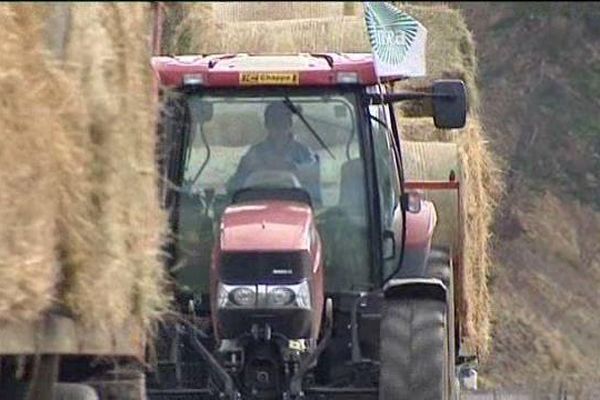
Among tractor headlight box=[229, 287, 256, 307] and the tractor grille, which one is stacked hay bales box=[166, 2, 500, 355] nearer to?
the tractor grille

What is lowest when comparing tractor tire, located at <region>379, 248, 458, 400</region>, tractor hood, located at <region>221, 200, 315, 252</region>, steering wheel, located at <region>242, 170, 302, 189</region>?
tractor tire, located at <region>379, 248, 458, 400</region>

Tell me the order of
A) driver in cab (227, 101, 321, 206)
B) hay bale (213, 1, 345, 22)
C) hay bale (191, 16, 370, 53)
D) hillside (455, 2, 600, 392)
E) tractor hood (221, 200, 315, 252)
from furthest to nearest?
hillside (455, 2, 600, 392), hay bale (213, 1, 345, 22), hay bale (191, 16, 370, 53), driver in cab (227, 101, 321, 206), tractor hood (221, 200, 315, 252)

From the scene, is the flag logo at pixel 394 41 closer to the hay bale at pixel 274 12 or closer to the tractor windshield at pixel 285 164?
the tractor windshield at pixel 285 164

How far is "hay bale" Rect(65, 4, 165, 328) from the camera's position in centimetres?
600

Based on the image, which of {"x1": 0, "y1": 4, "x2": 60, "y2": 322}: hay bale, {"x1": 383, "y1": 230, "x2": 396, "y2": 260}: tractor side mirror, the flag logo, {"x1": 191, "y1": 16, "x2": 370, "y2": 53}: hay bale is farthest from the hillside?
{"x1": 0, "y1": 4, "x2": 60, "y2": 322}: hay bale

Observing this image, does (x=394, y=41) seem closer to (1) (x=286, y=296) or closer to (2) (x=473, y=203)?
(1) (x=286, y=296)

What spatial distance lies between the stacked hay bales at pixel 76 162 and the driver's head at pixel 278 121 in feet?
8.55

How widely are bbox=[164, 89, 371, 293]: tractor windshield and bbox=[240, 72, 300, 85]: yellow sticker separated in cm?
9

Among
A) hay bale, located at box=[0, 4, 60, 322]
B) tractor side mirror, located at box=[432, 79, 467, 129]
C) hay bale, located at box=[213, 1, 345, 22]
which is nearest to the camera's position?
hay bale, located at box=[0, 4, 60, 322]

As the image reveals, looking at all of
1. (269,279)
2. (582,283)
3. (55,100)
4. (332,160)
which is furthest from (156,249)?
(582,283)

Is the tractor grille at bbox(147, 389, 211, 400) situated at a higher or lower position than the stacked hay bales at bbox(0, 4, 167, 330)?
lower

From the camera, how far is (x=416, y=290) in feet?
28.0

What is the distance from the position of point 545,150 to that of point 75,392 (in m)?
15.1

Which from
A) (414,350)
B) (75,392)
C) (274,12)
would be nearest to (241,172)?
(414,350)
